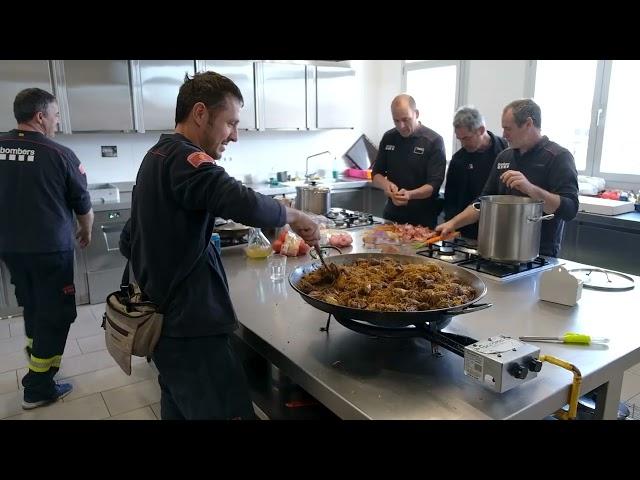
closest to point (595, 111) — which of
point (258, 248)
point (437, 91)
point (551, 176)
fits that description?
point (437, 91)

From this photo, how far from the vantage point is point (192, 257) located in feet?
4.75

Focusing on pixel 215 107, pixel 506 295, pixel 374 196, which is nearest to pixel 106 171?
pixel 374 196

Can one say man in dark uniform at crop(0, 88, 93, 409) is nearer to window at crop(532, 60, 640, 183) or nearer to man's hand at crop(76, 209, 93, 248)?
man's hand at crop(76, 209, 93, 248)

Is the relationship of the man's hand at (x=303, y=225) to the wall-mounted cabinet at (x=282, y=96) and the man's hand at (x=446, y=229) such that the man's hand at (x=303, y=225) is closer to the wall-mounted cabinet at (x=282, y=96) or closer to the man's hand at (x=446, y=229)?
the man's hand at (x=446, y=229)

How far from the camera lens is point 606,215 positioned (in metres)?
3.41

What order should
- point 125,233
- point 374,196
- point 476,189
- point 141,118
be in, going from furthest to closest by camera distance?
point 374,196 → point 141,118 → point 476,189 → point 125,233

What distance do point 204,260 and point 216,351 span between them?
0.28 m

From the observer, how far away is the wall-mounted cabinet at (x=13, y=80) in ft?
11.9

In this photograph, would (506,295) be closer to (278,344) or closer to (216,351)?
(278,344)

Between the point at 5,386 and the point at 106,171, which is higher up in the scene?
the point at 106,171

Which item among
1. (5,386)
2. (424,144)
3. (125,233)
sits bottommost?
(5,386)

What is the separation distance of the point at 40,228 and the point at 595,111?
4.24m

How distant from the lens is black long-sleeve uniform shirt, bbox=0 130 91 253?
2561 millimetres
